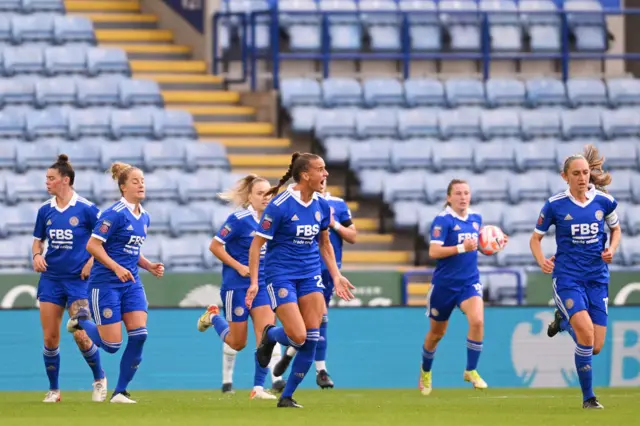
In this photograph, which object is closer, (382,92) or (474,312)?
(474,312)

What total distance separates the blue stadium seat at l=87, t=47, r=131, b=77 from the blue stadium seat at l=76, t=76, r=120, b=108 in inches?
18.1

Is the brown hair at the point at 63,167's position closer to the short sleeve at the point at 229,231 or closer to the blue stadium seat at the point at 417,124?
the short sleeve at the point at 229,231

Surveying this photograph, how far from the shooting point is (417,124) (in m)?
22.8

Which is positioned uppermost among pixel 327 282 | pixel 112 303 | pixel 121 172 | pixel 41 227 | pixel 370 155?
pixel 370 155

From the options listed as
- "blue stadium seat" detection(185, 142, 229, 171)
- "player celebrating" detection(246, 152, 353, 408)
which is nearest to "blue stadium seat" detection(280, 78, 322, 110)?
"blue stadium seat" detection(185, 142, 229, 171)

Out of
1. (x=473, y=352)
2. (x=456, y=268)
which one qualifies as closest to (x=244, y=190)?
(x=456, y=268)

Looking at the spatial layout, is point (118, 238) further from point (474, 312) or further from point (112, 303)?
point (474, 312)

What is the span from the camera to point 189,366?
57.3 feet

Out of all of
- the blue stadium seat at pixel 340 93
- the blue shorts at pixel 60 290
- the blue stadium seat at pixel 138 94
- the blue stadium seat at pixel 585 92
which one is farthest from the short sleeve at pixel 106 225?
the blue stadium seat at pixel 585 92

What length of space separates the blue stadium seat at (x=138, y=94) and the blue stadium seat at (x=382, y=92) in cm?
311

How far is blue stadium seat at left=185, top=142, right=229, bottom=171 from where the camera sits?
70.4ft

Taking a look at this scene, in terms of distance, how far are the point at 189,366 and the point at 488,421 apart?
7.19 meters

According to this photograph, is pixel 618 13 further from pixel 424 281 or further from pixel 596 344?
pixel 596 344

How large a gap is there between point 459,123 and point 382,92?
1.26 metres
